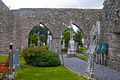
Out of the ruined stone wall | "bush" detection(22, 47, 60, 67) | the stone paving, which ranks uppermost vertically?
the ruined stone wall

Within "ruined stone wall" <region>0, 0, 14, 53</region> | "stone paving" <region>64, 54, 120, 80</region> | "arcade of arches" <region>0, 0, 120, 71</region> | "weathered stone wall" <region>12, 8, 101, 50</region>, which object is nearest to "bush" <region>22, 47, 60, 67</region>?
"stone paving" <region>64, 54, 120, 80</region>

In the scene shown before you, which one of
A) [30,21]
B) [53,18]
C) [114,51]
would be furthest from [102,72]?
[30,21]

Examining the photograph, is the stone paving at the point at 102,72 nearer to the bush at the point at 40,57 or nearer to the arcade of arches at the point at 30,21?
the bush at the point at 40,57

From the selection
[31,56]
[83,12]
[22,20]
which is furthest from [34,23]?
[31,56]

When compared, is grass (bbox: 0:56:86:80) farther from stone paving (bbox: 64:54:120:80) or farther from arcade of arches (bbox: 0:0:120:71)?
arcade of arches (bbox: 0:0:120:71)

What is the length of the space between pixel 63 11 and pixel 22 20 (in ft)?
15.6

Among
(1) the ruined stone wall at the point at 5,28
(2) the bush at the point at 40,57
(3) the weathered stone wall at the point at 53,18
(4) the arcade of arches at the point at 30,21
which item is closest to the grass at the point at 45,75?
(2) the bush at the point at 40,57

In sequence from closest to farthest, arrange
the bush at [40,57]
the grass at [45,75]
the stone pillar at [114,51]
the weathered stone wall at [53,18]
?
the grass at [45,75] → the stone pillar at [114,51] → the bush at [40,57] → the weathered stone wall at [53,18]

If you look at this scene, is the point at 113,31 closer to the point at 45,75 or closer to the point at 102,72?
the point at 102,72

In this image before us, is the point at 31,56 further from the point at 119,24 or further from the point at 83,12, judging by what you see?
the point at 83,12

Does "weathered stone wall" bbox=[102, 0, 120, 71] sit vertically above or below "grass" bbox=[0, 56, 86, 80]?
above

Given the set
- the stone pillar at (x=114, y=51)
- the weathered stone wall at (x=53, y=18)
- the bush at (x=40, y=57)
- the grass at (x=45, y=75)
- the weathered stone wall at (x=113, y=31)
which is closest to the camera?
the grass at (x=45, y=75)

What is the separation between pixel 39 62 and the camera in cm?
895

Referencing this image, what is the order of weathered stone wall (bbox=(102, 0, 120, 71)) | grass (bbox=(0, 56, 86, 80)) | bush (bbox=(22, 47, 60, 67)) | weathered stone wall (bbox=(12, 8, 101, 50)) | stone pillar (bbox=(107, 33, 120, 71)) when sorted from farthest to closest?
weathered stone wall (bbox=(12, 8, 101, 50)) < bush (bbox=(22, 47, 60, 67)) < stone pillar (bbox=(107, 33, 120, 71)) < weathered stone wall (bbox=(102, 0, 120, 71)) < grass (bbox=(0, 56, 86, 80))
